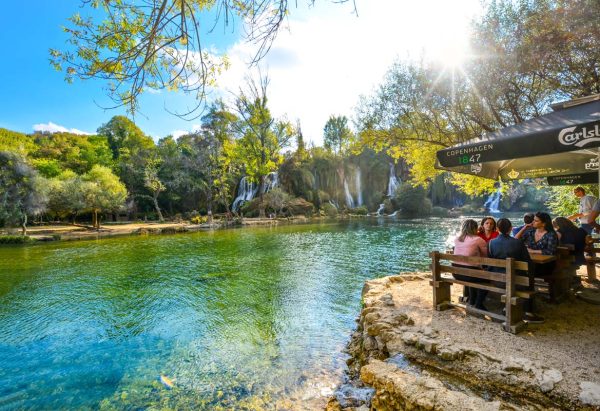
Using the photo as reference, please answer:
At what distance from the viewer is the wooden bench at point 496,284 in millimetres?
4008

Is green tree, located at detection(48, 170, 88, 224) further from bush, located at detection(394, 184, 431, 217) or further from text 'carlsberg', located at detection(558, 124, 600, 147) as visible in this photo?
bush, located at detection(394, 184, 431, 217)

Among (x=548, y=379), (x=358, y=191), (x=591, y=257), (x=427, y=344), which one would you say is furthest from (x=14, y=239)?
(x=358, y=191)

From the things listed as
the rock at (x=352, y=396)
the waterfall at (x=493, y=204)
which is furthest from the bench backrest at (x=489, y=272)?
the waterfall at (x=493, y=204)

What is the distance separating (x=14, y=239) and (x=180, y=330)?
872 inches

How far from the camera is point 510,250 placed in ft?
14.3

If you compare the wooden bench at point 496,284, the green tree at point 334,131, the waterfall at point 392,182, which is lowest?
the wooden bench at point 496,284

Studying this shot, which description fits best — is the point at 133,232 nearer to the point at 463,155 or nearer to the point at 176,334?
the point at 176,334

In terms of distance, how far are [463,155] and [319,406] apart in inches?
156

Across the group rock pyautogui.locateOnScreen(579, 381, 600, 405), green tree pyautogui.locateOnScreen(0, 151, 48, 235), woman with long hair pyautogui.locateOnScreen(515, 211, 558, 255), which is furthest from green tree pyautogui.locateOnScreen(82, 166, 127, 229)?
rock pyautogui.locateOnScreen(579, 381, 600, 405)

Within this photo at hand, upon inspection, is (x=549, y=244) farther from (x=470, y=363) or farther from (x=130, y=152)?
(x=130, y=152)

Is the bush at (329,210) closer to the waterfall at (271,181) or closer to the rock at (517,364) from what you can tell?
the waterfall at (271,181)

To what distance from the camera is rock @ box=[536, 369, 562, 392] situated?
9.55 feet

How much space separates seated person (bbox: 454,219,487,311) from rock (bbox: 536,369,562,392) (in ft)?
5.43

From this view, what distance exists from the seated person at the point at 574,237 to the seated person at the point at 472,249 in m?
1.67
